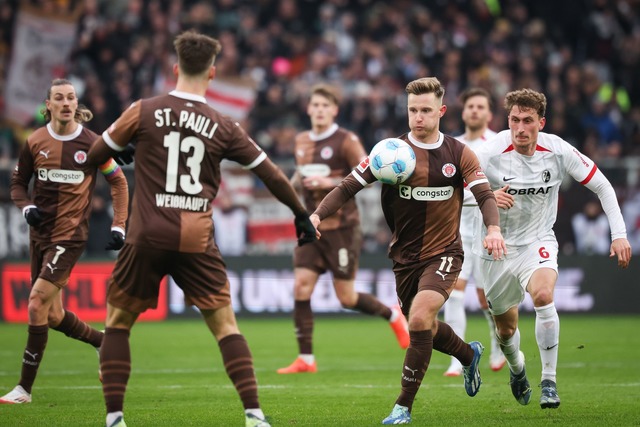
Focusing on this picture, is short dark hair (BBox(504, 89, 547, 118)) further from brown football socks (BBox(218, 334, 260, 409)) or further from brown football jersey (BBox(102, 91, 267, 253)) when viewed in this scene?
brown football socks (BBox(218, 334, 260, 409))

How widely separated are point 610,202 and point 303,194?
4730mm

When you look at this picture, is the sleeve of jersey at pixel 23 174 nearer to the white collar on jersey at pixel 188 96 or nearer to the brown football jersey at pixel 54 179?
the brown football jersey at pixel 54 179

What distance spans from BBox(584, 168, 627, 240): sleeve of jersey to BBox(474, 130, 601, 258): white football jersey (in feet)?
0.18

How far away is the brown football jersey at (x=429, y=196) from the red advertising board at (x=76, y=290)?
395 inches

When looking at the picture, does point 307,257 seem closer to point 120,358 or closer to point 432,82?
point 432,82

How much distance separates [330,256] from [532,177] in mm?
3908

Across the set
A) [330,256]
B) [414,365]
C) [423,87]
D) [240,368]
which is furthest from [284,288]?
[240,368]

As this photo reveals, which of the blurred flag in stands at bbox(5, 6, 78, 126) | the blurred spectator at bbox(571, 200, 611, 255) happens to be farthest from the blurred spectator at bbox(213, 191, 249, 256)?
the blurred spectator at bbox(571, 200, 611, 255)

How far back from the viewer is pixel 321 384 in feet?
34.8

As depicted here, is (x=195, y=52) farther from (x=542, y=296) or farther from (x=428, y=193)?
(x=542, y=296)

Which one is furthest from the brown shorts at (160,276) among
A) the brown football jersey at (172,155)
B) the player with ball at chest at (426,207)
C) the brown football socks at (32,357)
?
the brown football socks at (32,357)

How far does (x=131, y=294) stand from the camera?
6746 millimetres

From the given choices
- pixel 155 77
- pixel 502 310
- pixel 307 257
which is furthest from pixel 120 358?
pixel 155 77

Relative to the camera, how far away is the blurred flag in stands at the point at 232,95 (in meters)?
20.6
